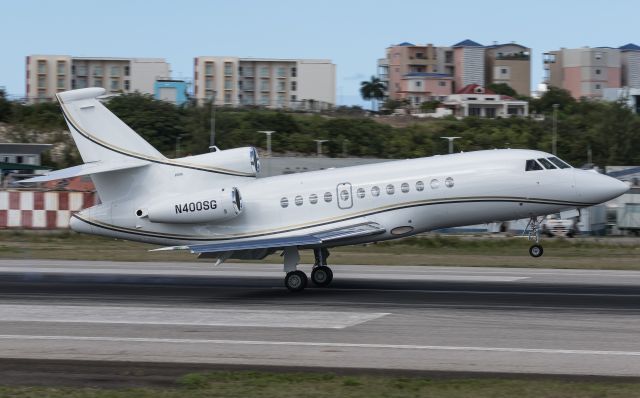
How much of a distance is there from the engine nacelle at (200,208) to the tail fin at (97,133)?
5.27 feet

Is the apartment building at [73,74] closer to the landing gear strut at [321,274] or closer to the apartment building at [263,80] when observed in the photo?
the apartment building at [263,80]

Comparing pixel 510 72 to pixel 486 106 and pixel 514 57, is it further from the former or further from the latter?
pixel 486 106

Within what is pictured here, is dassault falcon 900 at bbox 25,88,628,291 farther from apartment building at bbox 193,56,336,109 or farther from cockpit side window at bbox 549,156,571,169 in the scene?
apartment building at bbox 193,56,336,109

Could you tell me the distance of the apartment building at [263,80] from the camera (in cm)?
15025

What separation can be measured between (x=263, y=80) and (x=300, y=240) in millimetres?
132694

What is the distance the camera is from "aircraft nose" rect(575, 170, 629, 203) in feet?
82.3

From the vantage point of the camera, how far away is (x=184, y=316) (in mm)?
19938

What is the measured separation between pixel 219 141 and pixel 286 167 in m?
32.5

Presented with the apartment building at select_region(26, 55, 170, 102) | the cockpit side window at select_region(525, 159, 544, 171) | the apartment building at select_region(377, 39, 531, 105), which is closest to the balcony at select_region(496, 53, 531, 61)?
the apartment building at select_region(377, 39, 531, 105)

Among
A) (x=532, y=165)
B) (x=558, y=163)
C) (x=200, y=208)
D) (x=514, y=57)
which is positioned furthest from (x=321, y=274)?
(x=514, y=57)

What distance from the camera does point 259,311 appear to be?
2073 centimetres

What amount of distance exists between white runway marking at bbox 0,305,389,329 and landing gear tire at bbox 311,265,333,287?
199 inches

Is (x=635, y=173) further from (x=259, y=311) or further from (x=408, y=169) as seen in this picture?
(x=259, y=311)

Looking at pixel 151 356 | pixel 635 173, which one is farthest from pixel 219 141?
pixel 151 356
